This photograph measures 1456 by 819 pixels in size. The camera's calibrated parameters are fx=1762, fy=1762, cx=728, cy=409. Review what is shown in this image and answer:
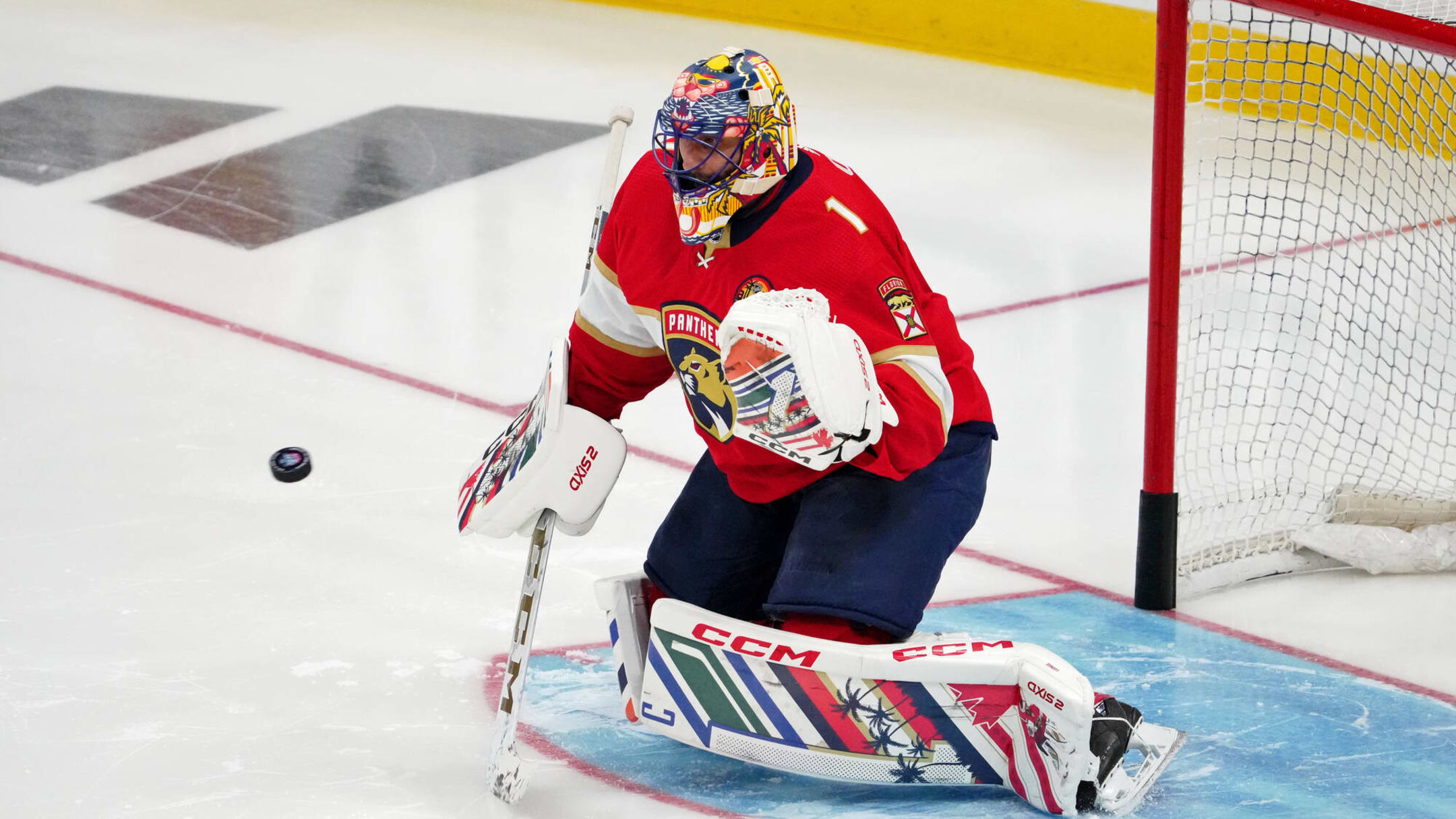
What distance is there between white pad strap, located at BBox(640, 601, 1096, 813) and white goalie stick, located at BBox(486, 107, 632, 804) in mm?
190

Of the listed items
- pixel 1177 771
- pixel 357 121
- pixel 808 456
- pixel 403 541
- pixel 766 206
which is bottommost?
pixel 1177 771

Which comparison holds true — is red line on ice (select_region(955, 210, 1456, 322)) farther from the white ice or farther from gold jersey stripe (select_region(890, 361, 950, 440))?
gold jersey stripe (select_region(890, 361, 950, 440))

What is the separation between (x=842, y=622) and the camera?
7.52ft

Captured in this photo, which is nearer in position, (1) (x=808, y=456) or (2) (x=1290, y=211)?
(1) (x=808, y=456)

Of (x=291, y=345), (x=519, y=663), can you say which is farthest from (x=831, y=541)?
(x=291, y=345)

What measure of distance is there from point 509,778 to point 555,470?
0.42m

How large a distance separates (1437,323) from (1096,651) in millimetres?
2022

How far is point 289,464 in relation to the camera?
290cm

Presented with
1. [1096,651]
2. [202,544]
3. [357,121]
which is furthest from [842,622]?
[357,121]

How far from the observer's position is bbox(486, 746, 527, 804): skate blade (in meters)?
2.30

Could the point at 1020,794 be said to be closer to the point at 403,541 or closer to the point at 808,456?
the point at 808,456

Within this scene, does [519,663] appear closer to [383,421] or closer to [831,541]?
[831,541]

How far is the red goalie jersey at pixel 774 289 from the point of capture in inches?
88.4

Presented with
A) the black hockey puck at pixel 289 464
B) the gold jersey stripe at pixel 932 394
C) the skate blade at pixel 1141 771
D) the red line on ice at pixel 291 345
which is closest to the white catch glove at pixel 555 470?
the gold jersey stripe at pixel 932 394
